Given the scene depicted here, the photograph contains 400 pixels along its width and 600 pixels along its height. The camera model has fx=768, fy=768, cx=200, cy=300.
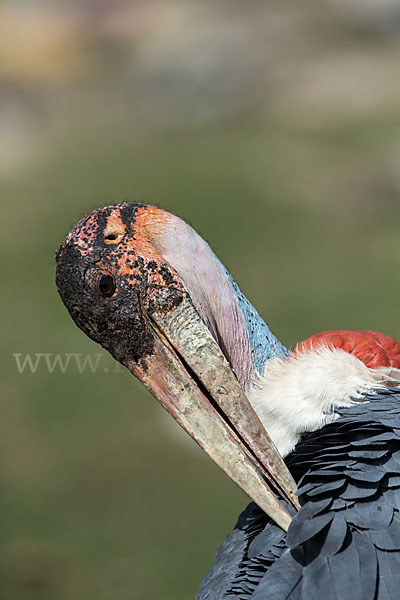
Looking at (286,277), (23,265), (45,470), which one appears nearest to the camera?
(45,470)

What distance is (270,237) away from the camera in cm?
1359

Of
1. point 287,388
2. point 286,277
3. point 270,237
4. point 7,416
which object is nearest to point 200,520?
point 7,416

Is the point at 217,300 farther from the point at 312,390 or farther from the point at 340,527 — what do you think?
the point at 340,527

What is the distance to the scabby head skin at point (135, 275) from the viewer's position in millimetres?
2881

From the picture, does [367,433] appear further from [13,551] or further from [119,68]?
[119,68]

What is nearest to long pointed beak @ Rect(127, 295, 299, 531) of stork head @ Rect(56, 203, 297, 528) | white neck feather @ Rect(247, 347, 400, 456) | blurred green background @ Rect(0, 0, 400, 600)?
stork head @ Rect(56, 203, 297, 528)

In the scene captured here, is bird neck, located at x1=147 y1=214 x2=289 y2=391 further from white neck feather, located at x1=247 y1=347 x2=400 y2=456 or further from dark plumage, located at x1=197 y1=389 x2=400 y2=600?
A: dark plumage, located at x1=197 y1=389 x2=400 y2=600

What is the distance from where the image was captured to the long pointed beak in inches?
110

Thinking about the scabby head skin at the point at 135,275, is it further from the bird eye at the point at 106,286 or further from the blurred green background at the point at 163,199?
the blurred green background at the point at 163,199

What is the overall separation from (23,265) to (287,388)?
10.9 m

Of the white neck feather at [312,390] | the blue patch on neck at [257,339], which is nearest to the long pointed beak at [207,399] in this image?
the white neck feather at [312,390]

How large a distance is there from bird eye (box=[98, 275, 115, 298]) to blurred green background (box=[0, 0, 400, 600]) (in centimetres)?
374

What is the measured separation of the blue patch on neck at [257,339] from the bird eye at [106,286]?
626mm

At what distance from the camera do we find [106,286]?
289cm
